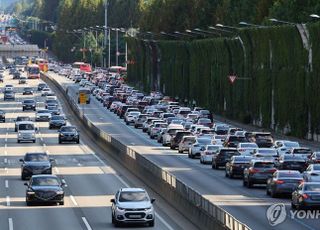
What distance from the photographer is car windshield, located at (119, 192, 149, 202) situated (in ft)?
156

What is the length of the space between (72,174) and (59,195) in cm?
1911

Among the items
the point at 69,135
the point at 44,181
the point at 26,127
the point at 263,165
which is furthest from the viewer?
the point at 26,127

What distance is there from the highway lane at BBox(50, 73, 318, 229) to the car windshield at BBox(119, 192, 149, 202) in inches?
148

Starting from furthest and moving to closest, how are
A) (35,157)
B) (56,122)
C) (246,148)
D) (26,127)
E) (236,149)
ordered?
(56,122), (26,127), (246,148), (236,149), (35,157)

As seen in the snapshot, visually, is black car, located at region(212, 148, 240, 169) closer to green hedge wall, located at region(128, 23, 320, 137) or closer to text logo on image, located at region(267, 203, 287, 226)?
text logo on image, located at region(267, 203, 287, 226)

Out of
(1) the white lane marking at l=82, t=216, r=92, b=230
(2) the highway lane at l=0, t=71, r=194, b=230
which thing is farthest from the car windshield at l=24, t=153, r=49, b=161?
Answer: (1) the white lane marking at l=82, t=216, r=92, b=230

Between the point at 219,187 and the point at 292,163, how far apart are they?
16.7ft

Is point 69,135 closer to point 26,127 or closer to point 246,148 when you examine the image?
point 26,127

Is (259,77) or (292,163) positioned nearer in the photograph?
(292,163)

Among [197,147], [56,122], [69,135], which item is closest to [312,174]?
[197,147]

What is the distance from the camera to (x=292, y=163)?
6806 centimetres

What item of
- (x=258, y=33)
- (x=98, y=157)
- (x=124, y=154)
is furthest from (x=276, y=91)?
(x=124, y=154)

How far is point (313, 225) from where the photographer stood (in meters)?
46.8

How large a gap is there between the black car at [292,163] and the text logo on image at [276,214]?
40.5ft
